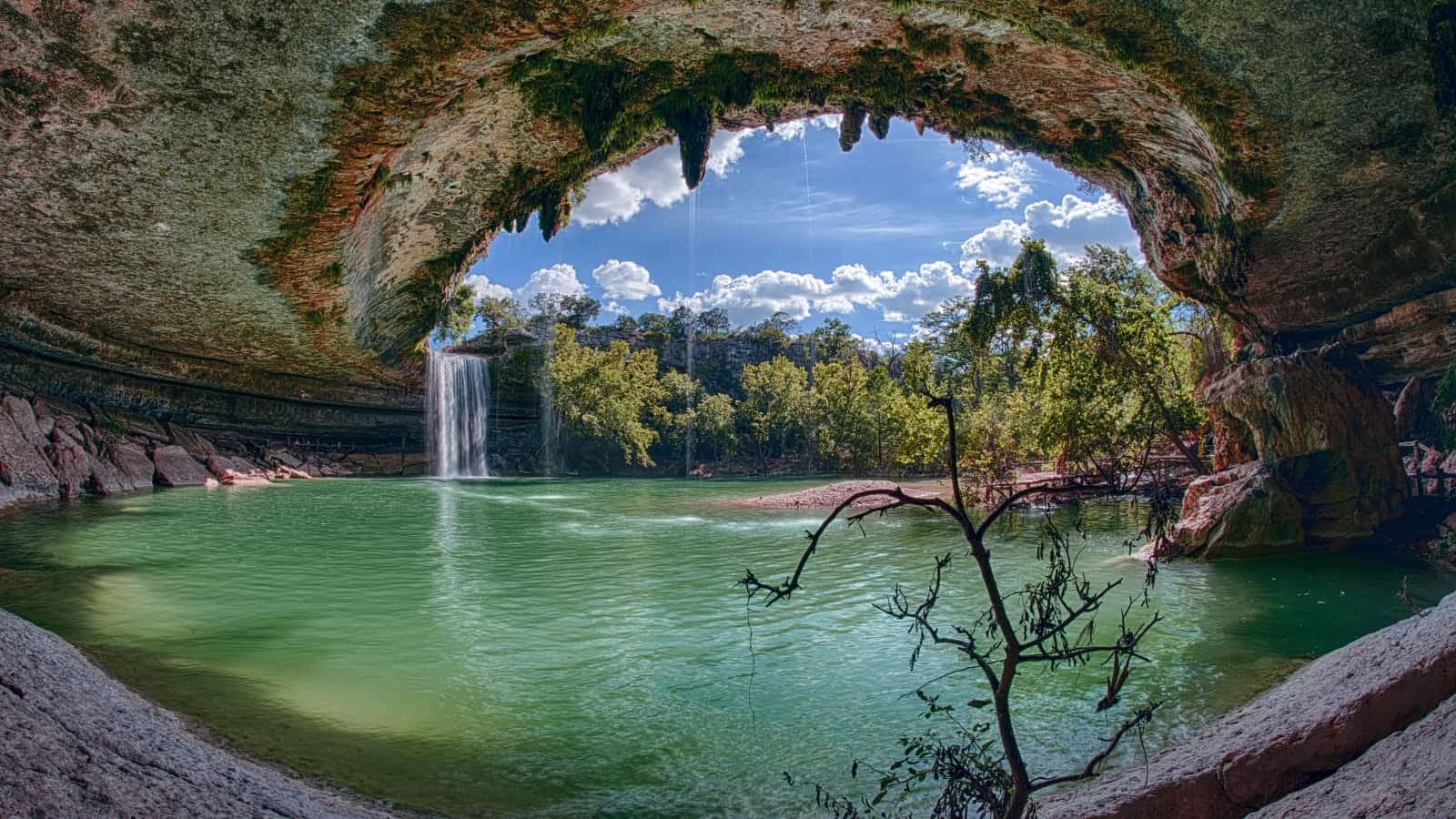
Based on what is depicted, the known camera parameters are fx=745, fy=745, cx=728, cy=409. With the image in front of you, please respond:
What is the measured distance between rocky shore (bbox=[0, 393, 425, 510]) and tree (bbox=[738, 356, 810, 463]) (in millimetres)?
27794

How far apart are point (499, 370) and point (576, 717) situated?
4183cm

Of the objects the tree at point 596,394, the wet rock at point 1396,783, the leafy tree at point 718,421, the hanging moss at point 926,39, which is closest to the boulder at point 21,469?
the hanging moss at point 926,39

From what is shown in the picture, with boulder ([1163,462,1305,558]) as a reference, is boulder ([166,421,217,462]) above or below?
above

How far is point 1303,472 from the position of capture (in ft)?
40.4

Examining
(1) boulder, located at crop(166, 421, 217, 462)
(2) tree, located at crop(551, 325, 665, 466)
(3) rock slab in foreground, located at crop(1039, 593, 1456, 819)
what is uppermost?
(2) tree, located at crop(551, 325, 665, 466)

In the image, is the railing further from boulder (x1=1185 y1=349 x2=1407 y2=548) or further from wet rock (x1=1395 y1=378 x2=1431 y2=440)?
boulder (x1=1185 y1=349 x2=1407 y2=548)

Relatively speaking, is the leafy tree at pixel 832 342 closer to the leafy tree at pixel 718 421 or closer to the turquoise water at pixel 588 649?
the leafy tree at pixel 718 421

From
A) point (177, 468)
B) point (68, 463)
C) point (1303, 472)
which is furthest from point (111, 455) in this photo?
point (1303, 472)

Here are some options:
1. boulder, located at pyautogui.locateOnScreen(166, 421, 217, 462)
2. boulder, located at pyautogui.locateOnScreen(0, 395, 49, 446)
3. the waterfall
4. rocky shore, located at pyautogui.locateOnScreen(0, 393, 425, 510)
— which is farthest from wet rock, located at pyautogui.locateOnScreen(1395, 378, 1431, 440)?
boulder, located at pyautogui.locateOnScreen(166, 421, 217, 462)

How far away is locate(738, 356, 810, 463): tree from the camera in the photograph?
5084 cm

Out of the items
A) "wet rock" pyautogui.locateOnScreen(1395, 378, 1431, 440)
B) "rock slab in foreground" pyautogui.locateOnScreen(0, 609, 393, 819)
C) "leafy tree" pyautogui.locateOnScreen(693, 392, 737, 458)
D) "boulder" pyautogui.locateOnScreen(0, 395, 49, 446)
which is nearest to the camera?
"rock slab in foreground" pyautogui.locateOnScreen(0, 609, 393, 819)

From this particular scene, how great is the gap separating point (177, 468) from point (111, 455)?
2612 millimetres

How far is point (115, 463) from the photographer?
2188 cm

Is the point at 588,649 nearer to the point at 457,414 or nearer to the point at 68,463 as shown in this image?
the point at 68,463
